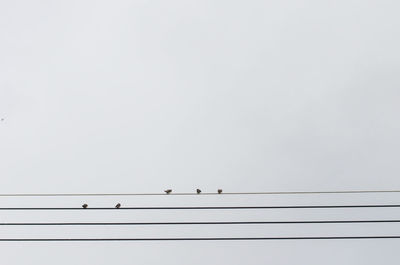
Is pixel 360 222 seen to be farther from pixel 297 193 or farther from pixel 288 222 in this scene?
pixel 297 193

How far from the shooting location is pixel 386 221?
43.2ft

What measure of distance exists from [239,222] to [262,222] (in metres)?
0.78

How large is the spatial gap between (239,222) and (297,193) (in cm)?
334

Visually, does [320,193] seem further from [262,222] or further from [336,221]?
[262,222]

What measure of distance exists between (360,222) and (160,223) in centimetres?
558

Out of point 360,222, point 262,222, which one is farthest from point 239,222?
point 360,222

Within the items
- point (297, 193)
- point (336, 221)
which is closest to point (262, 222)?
point (336, 221)

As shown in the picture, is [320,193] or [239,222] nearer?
[239,222]

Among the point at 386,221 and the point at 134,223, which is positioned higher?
the point at 134,223

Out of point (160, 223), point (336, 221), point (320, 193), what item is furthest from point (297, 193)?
point (160, 223)

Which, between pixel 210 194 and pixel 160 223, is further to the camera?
pixel 210 194

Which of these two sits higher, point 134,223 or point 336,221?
point 134,223

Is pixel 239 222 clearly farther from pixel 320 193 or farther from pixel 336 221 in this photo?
pixel 320 193

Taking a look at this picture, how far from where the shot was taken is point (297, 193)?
623 inches
